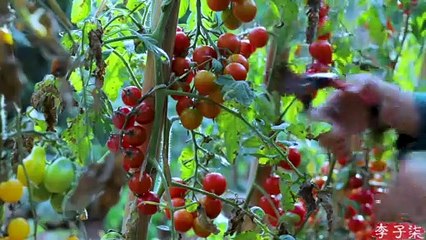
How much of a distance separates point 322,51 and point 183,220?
10.8 inches

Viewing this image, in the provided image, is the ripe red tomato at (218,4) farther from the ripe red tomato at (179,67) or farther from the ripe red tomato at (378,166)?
the ripe red tomato at (378,166)

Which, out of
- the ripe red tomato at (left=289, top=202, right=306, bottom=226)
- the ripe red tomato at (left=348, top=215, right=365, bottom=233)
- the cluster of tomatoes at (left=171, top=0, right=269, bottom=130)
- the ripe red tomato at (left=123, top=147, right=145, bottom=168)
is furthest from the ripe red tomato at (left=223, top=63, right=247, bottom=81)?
the ripe red tomato at (left=348, top=215, right=365, bottom=233)

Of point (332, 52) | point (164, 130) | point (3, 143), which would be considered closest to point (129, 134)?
point (164, 130)

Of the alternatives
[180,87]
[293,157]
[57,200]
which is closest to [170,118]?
[180,87]

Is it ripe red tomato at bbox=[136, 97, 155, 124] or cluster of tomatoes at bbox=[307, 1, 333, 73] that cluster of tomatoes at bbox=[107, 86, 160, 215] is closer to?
ripe red tomato at bbox=[136, 97, 155, 124]

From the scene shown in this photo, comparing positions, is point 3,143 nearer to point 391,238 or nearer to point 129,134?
point 129,134

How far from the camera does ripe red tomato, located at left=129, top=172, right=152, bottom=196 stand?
59 centimetres

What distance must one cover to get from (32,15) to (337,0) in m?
0.51

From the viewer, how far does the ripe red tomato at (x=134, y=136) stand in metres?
0.59

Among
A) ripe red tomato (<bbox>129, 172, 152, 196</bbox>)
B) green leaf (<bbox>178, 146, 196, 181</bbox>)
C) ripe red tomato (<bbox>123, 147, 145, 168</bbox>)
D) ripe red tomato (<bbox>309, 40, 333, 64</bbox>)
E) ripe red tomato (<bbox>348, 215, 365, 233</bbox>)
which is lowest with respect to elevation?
ripe red tomato (<bbox>348, 215, 365, 233</bbox>)

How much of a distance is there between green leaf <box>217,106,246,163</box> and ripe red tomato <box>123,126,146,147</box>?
0.31ft

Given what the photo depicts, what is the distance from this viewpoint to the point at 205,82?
60 centimetres

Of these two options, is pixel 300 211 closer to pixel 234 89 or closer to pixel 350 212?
pixel 350 212

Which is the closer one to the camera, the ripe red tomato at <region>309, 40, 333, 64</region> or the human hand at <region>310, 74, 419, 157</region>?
the human hand at <region>310, 74, 419, 157</region>
